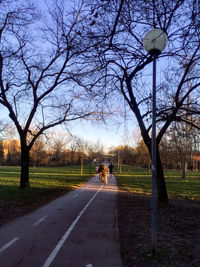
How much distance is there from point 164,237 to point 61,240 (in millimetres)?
2555

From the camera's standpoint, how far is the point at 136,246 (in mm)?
5043

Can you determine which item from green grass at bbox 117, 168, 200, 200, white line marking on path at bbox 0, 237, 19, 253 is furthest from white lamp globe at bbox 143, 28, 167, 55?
green grass at bbox 117, 168, 200, 200

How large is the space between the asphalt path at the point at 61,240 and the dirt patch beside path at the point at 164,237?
295 millimetres

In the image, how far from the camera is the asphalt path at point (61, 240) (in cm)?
422

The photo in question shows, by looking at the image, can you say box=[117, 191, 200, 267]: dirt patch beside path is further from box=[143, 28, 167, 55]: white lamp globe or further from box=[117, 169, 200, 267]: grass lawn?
box=[143, 28, 167, 55]: white lamp globe

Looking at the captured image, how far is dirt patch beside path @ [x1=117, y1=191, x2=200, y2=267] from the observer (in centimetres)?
430

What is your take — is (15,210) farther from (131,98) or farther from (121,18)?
(121,18)

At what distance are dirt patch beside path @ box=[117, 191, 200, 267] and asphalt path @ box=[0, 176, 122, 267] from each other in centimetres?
30

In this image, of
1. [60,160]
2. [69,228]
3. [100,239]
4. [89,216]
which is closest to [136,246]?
[100,239]

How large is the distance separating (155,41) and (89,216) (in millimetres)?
6125

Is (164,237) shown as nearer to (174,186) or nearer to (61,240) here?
(61,240)

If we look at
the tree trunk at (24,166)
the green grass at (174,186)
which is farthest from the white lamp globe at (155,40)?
the tree trunk at (24,166)

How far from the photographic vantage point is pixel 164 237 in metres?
5.68

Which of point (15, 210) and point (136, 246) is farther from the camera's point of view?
point (15, 210)
